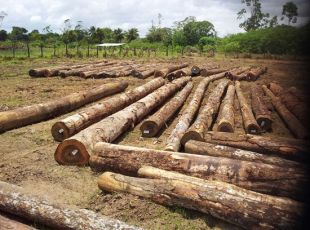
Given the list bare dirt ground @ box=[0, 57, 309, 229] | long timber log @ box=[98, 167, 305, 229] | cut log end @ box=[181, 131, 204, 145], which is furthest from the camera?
cut log end @ box=[181, 131, 204, 145]

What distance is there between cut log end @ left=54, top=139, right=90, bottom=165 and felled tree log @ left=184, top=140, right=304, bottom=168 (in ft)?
6.73

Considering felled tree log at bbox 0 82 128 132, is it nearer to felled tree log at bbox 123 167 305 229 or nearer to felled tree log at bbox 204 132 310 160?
felled tree log at bbox 123 167 305 229

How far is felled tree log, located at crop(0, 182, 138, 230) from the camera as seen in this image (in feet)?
13.7

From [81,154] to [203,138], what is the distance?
8.40ft

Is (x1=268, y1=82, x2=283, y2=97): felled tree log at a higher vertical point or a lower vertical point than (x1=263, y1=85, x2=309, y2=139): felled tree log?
higher

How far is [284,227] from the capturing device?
418cm

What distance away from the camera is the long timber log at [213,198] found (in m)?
4.30

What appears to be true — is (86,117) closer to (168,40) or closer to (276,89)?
(276,89)

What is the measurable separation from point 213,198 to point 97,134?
342 centimetres

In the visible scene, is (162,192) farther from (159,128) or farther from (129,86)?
(129,86)

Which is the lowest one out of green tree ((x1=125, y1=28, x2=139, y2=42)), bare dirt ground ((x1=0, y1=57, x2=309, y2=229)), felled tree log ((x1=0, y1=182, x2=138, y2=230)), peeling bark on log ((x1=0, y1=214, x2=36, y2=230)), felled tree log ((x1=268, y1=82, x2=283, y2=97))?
bare dirt ground ((x1=0, y1=57, x2=309, y2=229))

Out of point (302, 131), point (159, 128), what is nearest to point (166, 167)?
point (159, 128)

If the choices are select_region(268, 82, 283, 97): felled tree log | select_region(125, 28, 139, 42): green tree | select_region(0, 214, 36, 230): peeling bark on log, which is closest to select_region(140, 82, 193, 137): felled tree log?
select_region(0, 214, 36, 230): peeling bark on log

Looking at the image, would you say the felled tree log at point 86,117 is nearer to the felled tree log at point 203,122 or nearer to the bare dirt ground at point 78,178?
the bare dirt ground at point 78,178
